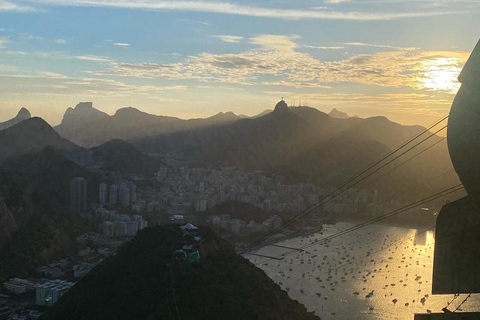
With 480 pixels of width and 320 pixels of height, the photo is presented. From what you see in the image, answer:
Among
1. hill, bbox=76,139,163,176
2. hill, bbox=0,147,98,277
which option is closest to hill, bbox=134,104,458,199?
hill, bbox=76,139,163,176

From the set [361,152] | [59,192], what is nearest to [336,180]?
[361,152]

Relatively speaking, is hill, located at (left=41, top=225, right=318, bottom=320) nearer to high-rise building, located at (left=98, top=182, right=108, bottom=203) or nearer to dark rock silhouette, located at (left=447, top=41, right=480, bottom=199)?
dark rock silhouette, located at (left=447, top=41, right=480, bottom=199)

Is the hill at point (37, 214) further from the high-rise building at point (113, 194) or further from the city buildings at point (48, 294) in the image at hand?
the city buildings at point (48, 294)

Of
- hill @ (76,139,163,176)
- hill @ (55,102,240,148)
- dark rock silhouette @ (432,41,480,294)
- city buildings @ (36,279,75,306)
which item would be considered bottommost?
city buildings @ (36,279,75,306)

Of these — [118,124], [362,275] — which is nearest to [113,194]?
[362,275]

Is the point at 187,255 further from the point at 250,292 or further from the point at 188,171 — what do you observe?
the point at 188,171

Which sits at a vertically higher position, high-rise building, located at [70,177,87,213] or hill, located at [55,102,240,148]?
hill, located at [55,102,240,148]

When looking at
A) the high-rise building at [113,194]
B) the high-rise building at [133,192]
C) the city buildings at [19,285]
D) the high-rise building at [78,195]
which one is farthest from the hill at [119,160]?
the city buildings at [19,285]
